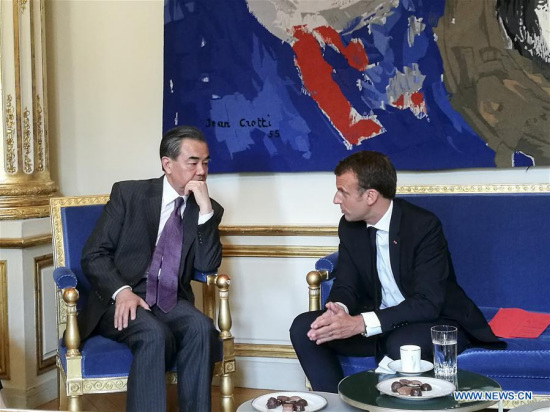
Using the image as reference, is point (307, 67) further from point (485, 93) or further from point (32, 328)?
point (32, 328)

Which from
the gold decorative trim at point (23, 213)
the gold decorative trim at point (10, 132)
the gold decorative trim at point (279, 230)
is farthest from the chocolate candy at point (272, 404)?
the gold decorative trim at point (10, 132)

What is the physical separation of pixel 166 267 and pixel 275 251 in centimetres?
89

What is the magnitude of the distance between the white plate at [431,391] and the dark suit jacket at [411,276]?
1.79ft

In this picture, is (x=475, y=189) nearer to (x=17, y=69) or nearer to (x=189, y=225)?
(x=189, y=225)

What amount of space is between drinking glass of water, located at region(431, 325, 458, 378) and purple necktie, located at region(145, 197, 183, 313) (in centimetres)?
122

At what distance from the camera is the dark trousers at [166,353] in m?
3.12

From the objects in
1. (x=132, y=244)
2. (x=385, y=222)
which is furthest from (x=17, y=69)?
(x=385, y=222)

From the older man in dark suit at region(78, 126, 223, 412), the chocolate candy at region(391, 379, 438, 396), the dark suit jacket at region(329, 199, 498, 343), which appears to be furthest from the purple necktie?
the chocolate candy at region(391, 379, 438, 396)

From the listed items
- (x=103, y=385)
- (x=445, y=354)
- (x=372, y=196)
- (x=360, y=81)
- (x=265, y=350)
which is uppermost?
(x=360, y=81)

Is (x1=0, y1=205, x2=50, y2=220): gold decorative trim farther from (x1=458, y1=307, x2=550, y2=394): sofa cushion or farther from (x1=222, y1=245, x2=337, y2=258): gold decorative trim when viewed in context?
(x1=458, y1=307, x2=550, y2=394): sofa cushion

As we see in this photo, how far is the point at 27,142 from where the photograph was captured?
13.5 ft

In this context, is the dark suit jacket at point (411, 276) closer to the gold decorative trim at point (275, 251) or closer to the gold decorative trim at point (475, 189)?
the gold decorative trim at point (475, 189)

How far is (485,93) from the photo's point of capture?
3.84 m

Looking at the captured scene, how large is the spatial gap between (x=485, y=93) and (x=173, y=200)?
1.51 meters
